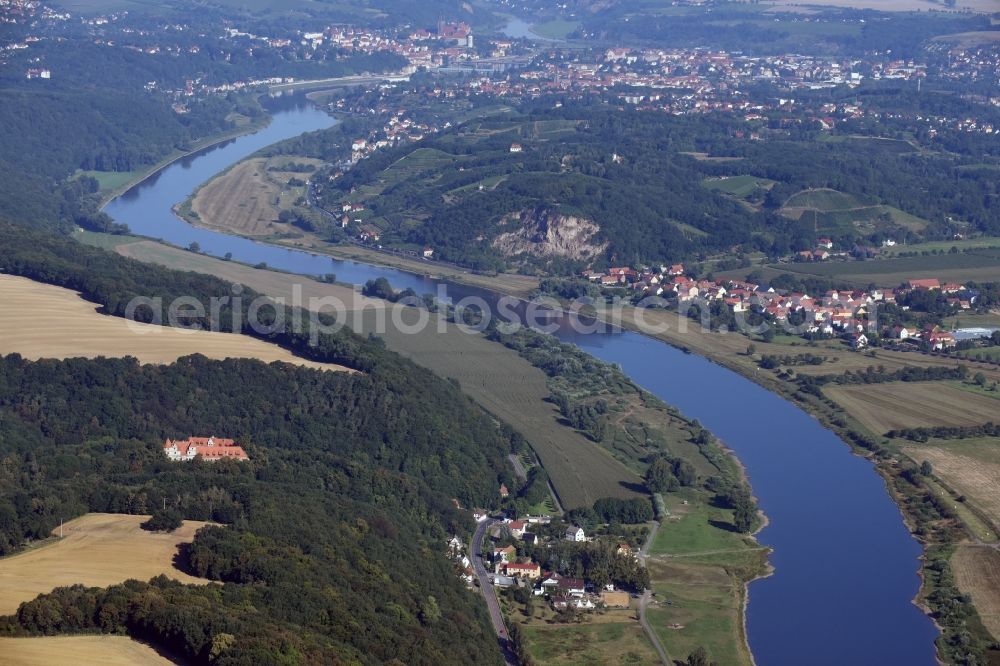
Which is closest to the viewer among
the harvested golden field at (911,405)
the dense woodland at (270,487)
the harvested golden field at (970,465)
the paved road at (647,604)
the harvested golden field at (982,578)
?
the dense woodland at (270,487)

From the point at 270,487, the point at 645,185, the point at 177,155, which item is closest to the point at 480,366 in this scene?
the point at 270,487

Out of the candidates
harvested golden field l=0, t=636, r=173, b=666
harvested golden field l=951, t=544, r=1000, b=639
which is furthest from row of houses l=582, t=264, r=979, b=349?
harvested golden field l=0, t=636, r=173, b=666

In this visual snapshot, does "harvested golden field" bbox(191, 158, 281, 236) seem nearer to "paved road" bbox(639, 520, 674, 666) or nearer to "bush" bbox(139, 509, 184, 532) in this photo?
"paved road" bbox(639, 520, 674, 666)

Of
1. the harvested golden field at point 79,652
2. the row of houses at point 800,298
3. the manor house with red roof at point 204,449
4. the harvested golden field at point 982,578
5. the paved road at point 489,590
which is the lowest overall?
the paved road at point 489,590

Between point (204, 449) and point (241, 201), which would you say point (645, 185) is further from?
point (204, 449)

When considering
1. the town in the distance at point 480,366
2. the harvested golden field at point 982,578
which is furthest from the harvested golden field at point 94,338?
the harvested golden field at point 982,578

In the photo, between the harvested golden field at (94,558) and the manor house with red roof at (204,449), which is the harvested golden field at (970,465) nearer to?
the manor house with red roof at (204,449)
